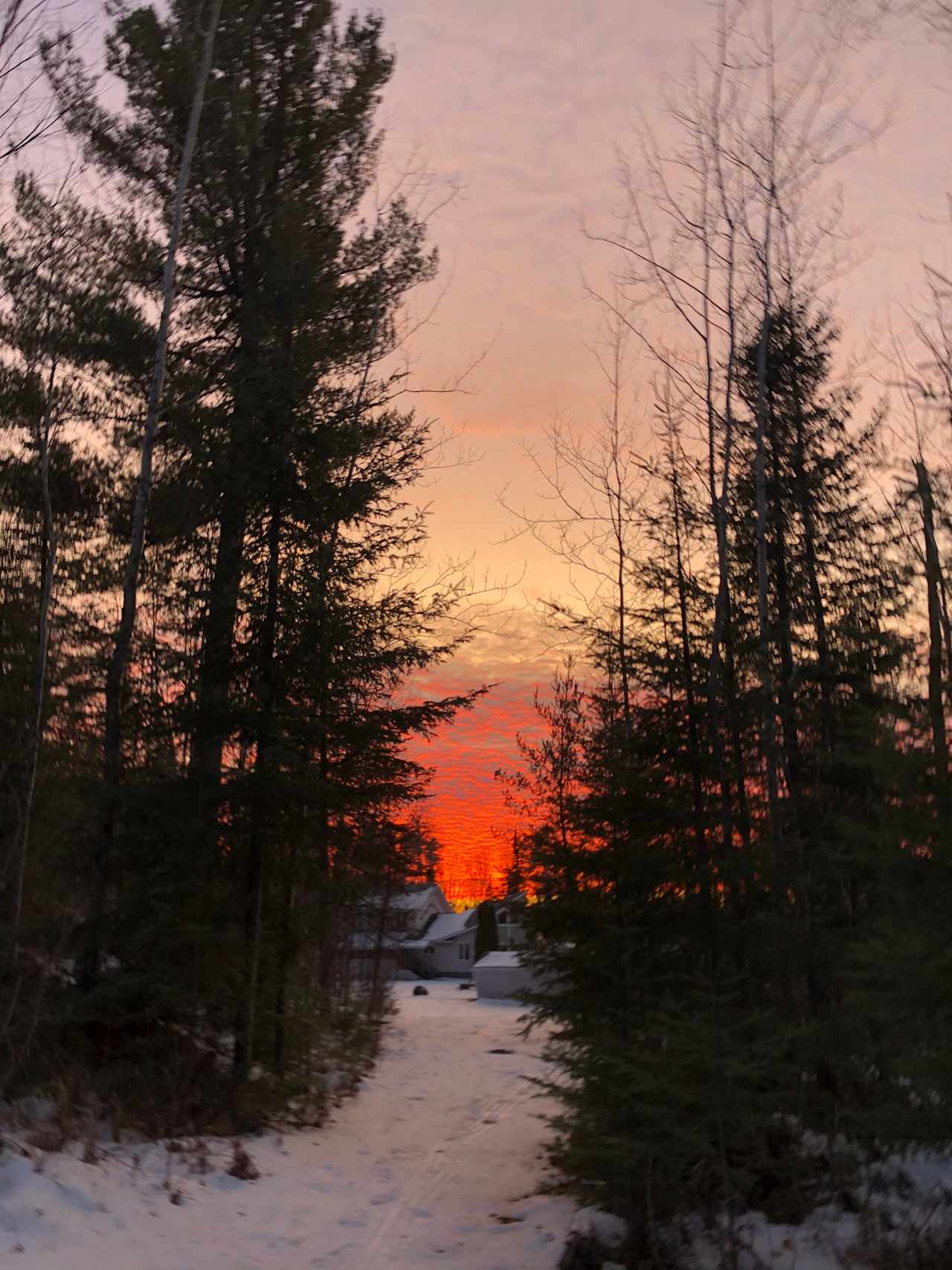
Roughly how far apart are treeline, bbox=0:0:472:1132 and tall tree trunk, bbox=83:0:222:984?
0.04 meters

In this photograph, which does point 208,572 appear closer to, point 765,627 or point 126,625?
point 126,625

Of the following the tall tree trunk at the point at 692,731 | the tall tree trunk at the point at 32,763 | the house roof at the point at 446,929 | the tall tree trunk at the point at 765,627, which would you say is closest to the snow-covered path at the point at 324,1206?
the tall tree trunk at the point at 32,763

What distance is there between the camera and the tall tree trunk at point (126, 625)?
11.3 m

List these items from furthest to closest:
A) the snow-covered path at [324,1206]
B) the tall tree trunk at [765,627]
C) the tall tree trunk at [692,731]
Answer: the tall tree trunk at [765,627] → the tall tree trunk at [692,731] → the snow-covered path at [324,1206]

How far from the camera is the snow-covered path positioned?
6.94m

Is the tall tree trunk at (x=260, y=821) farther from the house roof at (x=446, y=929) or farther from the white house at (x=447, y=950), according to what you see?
the white house at (x=447, y=950)

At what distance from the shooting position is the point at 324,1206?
9.34 metres

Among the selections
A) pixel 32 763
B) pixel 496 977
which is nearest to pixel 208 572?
pixel 32 763

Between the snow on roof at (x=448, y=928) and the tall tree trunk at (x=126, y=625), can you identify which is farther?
the snow on roof at (x=448, y=928)

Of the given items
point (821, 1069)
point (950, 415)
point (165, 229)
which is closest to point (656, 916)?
point (821, 1069)

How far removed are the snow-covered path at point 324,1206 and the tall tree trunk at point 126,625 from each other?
2966 millimetres

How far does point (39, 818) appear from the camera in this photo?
9320 mm

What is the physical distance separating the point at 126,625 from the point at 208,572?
180cm

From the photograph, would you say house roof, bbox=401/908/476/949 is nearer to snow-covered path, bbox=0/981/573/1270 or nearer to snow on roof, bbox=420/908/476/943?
snow on roof, bbox=420/908/476/943
